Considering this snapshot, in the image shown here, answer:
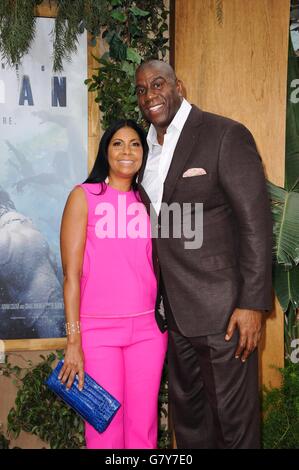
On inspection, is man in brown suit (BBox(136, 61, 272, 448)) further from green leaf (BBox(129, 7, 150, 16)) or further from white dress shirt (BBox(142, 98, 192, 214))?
green leaf (BBox(129, 7, 150, 16))

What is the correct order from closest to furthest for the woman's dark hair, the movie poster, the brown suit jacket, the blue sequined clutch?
1. the brown suit jacket
2. the blue sequined clutch
3. the woman's dark hair
4. the movie poster

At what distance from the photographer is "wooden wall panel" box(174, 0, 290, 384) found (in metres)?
2.66

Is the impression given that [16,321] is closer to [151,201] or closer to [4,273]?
[4,273]

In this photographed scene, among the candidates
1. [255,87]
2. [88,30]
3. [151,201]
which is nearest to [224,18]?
[255,87]

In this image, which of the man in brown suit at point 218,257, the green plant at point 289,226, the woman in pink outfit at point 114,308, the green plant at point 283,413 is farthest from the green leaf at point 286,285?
the woman in pink outfit at point 114,308

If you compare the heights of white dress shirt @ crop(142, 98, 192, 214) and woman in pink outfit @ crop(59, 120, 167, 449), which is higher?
white dress shirt @ crop(142, 98, 192, 214)

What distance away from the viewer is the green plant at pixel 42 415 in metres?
2.71

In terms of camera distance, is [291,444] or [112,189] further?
[291,444]

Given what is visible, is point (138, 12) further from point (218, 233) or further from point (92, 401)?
point (92, 401)

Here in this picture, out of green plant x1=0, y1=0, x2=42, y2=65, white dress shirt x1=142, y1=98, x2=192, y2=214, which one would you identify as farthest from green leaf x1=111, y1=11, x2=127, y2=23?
white dress shirt x1=142, y1=98, x2=192, y2=214

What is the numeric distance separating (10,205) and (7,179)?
5.6 inches

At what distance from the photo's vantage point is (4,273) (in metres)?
2.74

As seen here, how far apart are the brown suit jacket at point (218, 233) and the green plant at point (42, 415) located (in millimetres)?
1107

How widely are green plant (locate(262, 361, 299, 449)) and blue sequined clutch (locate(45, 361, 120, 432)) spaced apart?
3.47ft
